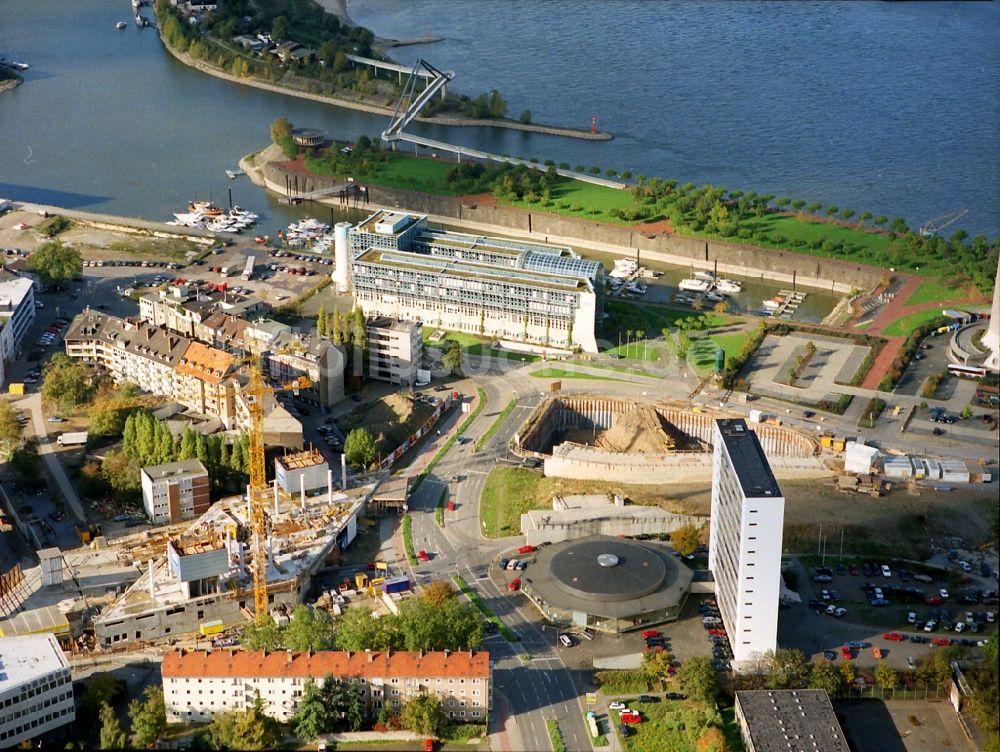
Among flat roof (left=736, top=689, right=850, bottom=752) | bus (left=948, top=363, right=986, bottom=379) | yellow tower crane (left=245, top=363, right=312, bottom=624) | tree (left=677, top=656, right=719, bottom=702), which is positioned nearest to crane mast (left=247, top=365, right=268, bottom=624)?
yellow tower crane (left=245, top=363, right=312, bottom=624)

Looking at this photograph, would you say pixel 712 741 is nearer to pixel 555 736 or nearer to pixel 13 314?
pixel 555 736

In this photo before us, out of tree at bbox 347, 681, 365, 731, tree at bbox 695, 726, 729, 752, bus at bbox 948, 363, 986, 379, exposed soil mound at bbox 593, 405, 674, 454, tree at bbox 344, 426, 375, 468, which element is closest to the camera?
tree at bbox 695, 726, 729, 752

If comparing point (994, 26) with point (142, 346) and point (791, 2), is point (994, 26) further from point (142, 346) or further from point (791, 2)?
point (142, 346)

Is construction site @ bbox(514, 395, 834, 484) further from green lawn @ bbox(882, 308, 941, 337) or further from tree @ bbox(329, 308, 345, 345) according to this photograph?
green lawn @ bbox(882, 308, 941, 337)

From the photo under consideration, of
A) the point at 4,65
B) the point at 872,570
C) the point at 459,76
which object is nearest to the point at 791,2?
the point at 459,76

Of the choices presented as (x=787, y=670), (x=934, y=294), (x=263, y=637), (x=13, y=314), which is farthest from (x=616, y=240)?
(x=263, y=637)
